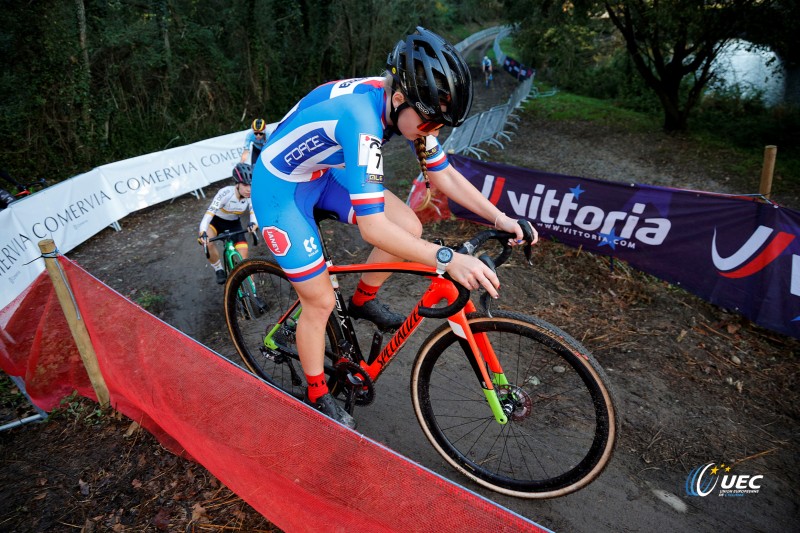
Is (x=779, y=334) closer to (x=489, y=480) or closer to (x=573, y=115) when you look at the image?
(x=489, y=480)

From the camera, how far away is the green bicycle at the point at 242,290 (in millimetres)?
3963

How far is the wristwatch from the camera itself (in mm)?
2053

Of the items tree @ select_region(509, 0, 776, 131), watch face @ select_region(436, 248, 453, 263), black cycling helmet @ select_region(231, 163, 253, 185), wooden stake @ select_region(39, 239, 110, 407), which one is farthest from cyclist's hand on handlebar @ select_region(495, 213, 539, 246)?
tree @ select_region(509, 0, 776, 131)

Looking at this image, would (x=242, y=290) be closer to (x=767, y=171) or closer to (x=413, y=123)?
(x=413, y=123)

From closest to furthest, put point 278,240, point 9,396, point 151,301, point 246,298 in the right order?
point 278,240 < point 246,298 < point 9,396 < point 151,301

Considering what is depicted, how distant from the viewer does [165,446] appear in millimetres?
3068

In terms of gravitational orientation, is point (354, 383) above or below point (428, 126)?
below

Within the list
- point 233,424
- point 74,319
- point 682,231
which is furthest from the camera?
point 682,231

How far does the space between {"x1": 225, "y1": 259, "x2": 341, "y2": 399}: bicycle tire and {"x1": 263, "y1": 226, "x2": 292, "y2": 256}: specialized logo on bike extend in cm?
37

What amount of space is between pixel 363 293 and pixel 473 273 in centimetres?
120

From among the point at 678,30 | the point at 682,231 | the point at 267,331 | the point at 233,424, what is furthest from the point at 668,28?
the point at 233,424

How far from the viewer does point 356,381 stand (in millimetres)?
3037

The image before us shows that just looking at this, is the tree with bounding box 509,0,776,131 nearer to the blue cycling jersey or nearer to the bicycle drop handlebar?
the bicycle drop handlebar

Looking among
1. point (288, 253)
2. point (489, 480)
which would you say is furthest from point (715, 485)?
point (288, 253)
